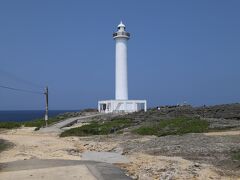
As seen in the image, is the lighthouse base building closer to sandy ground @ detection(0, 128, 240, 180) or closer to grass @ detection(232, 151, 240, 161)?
sandy ground @ detection(0, 128, 240, 180)

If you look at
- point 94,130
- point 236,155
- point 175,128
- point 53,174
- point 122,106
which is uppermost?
point 122,106

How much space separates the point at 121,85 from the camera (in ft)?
190

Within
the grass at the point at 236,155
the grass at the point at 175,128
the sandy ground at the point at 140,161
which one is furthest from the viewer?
the grass at the point at 175,128

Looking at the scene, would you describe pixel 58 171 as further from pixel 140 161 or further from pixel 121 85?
pixel 121 85

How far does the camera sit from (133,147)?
73.4ft

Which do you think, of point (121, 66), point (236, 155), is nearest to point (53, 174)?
point (236, 155)

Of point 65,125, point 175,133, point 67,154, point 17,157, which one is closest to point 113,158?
point 67,154

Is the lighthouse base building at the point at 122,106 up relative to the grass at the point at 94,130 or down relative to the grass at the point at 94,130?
up

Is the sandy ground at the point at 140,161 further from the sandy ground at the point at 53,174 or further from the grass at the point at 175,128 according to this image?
the grass at the point at 175,128

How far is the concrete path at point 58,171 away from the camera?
514 inches

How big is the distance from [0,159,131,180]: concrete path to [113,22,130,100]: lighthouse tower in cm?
4194

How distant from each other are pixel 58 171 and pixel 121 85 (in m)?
44.0

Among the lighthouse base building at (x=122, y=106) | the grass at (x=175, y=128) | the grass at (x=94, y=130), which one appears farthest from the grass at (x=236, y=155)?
the lighthouse base building at (x=122, y=106)

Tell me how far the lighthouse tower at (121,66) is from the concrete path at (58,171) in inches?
1651
